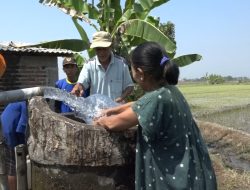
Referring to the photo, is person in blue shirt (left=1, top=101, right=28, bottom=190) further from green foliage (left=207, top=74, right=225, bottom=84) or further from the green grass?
green foliage (left=207, top=74, right=225, bottom=84)

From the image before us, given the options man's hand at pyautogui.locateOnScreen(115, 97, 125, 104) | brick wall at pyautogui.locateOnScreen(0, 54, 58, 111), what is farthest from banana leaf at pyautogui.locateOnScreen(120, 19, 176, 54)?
man's hand at pyautogui.locateOnScreen(115, 97, 125, 104)

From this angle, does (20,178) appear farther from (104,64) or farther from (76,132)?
(104,64)

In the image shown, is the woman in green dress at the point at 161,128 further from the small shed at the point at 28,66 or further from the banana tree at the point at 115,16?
the small shed at the point at 28,66

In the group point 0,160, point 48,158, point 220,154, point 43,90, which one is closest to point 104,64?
point 43,90

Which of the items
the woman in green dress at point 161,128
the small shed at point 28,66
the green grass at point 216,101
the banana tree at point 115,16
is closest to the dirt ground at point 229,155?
the banana tree at point 115,16

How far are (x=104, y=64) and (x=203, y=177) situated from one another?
2160 millimetres

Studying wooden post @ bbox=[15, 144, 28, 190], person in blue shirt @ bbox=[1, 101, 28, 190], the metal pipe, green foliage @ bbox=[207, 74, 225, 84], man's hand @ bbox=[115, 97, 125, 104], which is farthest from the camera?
green foliage @ bbox=[207, 74, 225, 84]

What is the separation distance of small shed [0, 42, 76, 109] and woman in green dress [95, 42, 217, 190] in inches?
318

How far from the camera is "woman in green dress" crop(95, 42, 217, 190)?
2230 mm

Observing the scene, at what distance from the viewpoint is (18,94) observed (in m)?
2.73

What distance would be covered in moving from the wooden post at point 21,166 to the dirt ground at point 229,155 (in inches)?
134

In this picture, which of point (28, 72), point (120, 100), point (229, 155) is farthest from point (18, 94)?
point (28, 72)

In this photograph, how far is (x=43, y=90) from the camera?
2998 millimetres

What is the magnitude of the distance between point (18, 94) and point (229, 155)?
6906 mm
